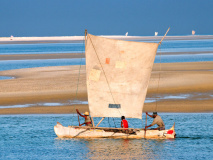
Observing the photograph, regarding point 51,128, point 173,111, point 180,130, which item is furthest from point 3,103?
point 180,130

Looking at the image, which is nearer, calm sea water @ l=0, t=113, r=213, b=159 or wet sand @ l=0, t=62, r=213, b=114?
calm sea water @ l=0, t=113, r=213, b=159

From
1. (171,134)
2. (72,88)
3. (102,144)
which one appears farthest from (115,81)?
(72,88)

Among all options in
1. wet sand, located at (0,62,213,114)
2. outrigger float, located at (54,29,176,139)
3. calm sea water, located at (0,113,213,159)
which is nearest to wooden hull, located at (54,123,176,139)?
outrigger float, located at (54,29,176,139)

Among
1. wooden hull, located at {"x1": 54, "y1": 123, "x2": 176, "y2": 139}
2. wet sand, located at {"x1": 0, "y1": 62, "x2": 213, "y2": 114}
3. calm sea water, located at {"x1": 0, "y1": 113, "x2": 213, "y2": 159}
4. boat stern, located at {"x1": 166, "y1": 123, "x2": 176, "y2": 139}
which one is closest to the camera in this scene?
calm sea water, located at {"x1": 0, "y1": 113, "x2": 213, "y2": 159}

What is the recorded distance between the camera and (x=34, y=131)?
103ft

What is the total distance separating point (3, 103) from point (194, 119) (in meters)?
16.3

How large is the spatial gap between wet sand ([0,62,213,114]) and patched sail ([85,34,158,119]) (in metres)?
7.76

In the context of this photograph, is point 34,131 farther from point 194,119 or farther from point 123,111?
point 194,119

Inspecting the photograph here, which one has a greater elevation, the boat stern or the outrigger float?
the outrigger float

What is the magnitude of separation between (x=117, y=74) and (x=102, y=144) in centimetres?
431

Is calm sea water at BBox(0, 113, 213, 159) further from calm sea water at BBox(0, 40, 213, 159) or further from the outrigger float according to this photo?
the outrigger float

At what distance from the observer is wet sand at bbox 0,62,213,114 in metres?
38.6

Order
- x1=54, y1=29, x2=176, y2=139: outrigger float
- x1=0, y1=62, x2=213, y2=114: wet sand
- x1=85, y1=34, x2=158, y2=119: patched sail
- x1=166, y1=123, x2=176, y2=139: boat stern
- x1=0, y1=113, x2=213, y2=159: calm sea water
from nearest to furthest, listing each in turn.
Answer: x1=0, y1=113, x2=213, y2=159: calm sea water < x1=166, y1=123, x2=176, y2=139: boat stern < x1=54, y1=29, x2=176, y2=139: outrigger float < x1=85, y1=34, x2=158, y2=119: patched sail < x1=0, y1=62, x2=213, y2=114: wet sand

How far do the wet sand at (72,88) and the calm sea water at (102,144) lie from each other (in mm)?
4446
